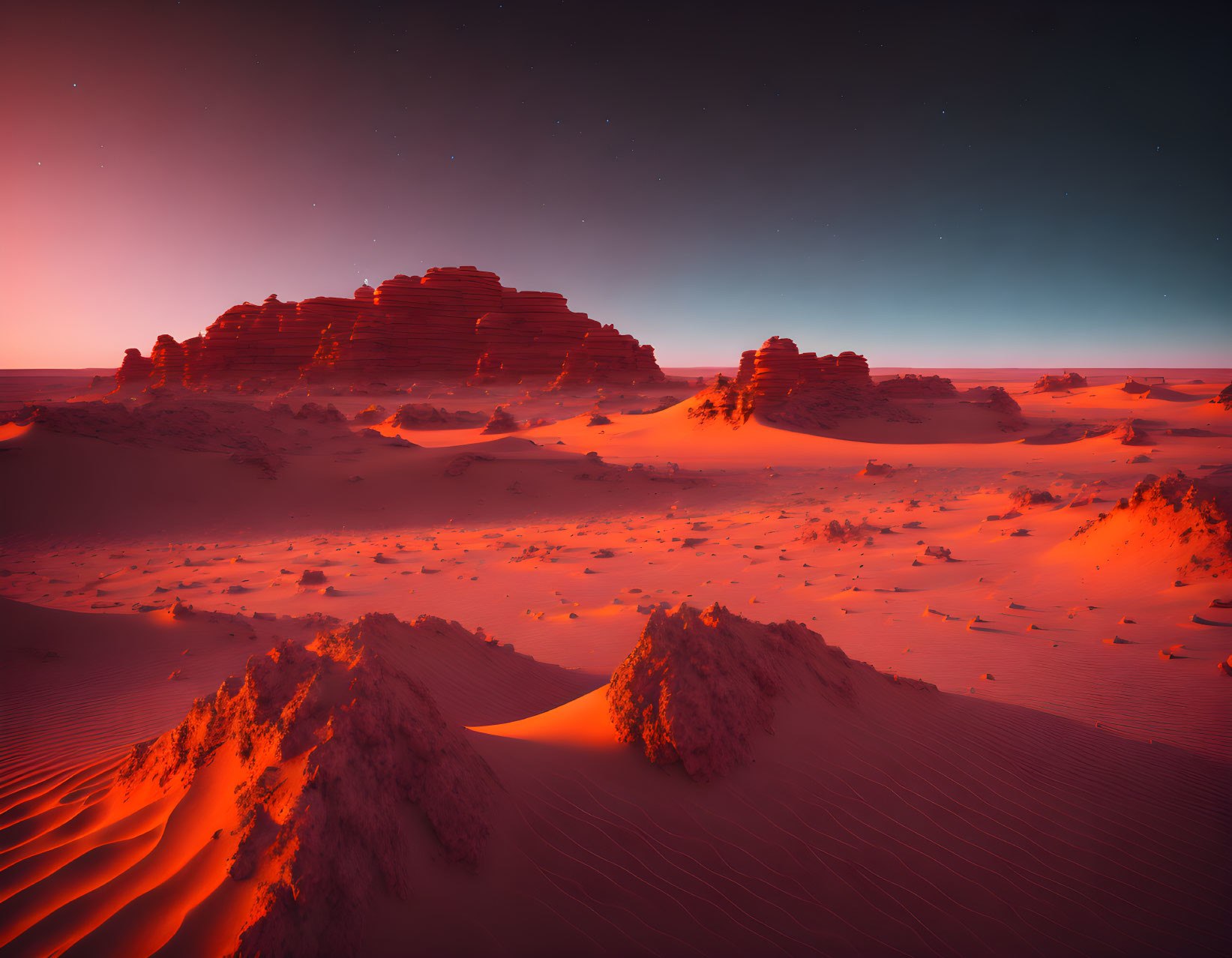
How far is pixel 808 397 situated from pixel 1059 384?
3115cm

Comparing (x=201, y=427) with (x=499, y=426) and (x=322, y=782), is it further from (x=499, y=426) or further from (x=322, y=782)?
(x=322, y=782)

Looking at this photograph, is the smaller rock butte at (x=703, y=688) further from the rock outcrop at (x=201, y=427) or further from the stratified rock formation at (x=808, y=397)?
the stratified rock formation at (x=808, y=397)

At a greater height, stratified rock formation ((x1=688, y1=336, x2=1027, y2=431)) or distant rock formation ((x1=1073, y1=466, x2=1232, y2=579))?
stratified rock formation ((x1=688, y1=336, x2=1027, y2=431))

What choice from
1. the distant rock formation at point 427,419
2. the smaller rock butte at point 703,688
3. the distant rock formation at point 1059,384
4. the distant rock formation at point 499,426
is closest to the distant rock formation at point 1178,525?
the smaller rock butte at point 703,688

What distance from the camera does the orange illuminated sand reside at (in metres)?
2.44

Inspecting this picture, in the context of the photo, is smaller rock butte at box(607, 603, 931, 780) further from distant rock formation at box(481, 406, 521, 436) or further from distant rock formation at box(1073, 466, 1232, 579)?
distant rock formation at box(481, 406, 521, 436)

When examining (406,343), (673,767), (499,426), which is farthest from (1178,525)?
(406,343)

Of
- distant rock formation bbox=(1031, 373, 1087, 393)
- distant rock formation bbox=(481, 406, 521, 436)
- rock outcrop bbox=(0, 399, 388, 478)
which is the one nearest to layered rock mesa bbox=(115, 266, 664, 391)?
distant rock formation bbox=(481, 406, 521, 436)

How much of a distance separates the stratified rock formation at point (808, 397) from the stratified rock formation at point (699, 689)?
2341 cm

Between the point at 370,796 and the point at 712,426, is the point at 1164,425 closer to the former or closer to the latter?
the point at 712,426

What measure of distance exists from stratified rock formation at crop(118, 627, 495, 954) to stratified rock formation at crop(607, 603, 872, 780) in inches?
35.5

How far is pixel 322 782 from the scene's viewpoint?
7.78ft

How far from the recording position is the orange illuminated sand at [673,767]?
7.99ft

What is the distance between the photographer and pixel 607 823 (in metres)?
2.86
